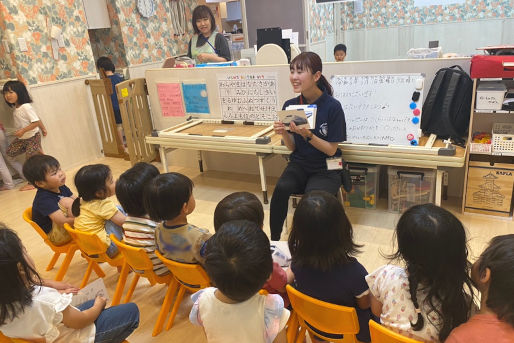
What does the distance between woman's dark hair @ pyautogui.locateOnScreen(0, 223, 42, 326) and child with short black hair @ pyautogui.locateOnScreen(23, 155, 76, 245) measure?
3.36 feet

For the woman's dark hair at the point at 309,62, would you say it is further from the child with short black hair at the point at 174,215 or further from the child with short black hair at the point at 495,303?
the child with short black hair at the point at 495,303

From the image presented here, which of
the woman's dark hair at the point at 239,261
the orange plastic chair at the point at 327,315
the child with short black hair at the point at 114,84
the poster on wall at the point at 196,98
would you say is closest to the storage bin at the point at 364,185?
the poster on wall at the point at 196,98

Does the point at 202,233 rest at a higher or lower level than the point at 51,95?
lower

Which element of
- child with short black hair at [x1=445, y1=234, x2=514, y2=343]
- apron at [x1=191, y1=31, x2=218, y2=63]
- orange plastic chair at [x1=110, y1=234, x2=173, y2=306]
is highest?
apron at [x1=191, y1=31, x2=218, y2=63]

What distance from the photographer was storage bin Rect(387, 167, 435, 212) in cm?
271

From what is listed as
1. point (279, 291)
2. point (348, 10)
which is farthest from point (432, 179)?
point (348, 10)

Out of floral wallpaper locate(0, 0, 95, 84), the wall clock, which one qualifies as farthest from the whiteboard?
the wall clock

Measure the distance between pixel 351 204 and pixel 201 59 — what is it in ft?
6.49

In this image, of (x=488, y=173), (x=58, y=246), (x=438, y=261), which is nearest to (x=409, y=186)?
(x=488, y=173)

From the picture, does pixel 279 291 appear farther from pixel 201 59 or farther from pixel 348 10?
pixel 348 10

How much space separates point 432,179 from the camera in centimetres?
268

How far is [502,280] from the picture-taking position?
0.99 meters

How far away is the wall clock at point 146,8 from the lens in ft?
19.4

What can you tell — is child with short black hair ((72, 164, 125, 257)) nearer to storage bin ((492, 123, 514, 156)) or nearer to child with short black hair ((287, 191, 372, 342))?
child with short black hair ((287, 191, 372, 342))
